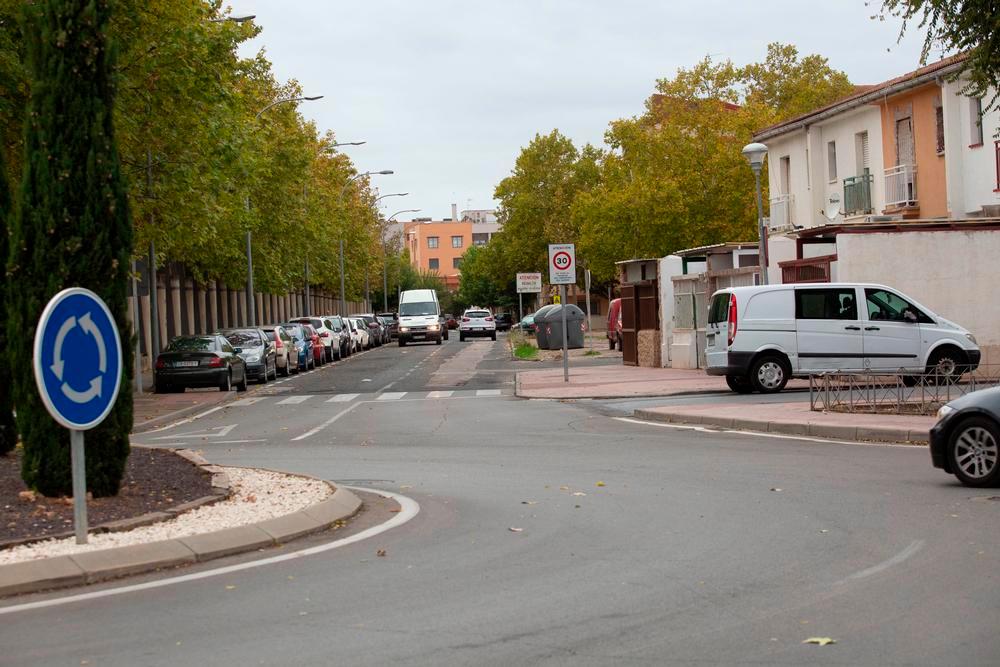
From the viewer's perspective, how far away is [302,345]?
44.8 metres

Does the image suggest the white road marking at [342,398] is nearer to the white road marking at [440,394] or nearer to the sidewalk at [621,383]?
the white road marking at [440,394]

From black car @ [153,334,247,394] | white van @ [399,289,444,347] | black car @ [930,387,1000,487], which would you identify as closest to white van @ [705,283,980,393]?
black car @ [930,387,1000,487]

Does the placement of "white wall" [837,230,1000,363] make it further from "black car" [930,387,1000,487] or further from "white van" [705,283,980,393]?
"black car" [930,387,1000,487]

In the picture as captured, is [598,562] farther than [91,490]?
No

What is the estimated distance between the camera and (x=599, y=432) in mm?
18516

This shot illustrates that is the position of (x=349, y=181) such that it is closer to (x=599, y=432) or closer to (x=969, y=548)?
(x=599, y=432)

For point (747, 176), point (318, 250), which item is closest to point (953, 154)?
point (747, 176)

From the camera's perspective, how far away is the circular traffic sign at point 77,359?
27.6 ft

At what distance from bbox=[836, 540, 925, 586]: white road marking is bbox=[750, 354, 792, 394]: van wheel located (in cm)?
1554

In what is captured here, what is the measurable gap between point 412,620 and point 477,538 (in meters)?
2.69

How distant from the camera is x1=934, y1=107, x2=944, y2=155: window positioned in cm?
3422

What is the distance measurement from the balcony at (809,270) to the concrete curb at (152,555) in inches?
737

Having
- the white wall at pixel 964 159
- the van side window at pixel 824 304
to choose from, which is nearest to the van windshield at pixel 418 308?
the white wall at pixel 964 159

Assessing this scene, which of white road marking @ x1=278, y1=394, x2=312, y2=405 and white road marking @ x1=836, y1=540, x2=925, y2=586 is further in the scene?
white road marking @ x1=278, y1=394, x2=312, y2=405
